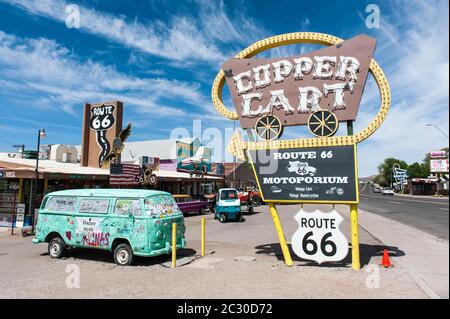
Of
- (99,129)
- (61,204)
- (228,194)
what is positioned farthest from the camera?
(99,129)

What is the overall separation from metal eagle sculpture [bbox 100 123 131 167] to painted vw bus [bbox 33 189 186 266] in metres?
19.3

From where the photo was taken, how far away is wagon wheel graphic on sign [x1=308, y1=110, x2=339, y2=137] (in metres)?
9.59

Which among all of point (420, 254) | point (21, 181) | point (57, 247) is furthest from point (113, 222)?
point (21, 181)

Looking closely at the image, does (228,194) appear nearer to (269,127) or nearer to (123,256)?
(269,127)

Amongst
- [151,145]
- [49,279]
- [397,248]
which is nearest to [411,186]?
[151,145]

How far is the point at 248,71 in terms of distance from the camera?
35.2ft

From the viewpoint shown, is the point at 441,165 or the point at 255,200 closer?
the point at 441,165

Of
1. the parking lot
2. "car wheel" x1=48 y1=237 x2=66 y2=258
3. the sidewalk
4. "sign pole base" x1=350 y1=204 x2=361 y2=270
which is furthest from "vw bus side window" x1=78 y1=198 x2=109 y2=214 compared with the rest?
the sidewalk

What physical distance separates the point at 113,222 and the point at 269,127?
18.1 feet

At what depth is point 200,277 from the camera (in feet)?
27.5

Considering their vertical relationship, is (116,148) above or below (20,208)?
above

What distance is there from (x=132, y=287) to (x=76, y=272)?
92.6 inches
